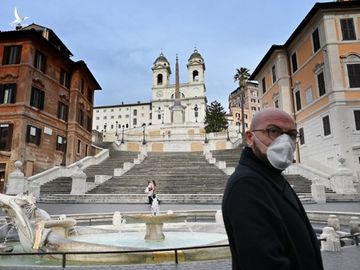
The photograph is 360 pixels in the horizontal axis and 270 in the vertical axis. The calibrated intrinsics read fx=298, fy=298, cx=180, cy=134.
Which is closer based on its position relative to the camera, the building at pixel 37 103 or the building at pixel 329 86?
the building at pixel 329 86

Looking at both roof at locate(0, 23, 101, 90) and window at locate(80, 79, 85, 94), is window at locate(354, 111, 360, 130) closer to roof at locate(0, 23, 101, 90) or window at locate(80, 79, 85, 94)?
roof at locate(0, 23, 101, 90)

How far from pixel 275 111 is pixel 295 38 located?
33.4 meters

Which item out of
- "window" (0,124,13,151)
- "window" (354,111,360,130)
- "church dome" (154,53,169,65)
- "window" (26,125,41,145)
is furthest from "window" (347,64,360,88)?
"church dome" (154,53,169,65)

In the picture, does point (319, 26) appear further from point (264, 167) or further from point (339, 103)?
point (264, 167)

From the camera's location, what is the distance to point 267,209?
1684mm

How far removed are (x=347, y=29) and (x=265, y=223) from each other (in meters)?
30.3

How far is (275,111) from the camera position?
2021 mm

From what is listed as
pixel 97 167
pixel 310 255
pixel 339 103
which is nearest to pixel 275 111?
pixel 310 255

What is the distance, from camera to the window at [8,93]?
28297 millimetres

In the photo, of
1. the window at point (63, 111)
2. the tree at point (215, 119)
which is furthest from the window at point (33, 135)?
the tree at point (215, 119)

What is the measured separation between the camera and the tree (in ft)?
246

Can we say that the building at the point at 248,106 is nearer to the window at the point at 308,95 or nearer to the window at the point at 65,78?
the window at the point at 308,95

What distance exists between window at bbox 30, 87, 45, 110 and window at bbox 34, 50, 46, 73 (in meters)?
2.47

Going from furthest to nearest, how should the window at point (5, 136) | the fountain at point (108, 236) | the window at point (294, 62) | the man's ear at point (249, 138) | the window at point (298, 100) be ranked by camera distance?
the window at point (294, 62), the window at point (298, 100), the window at point (5, 136), the fountain at point (108, 236), the man's ear at point (249, 138)
